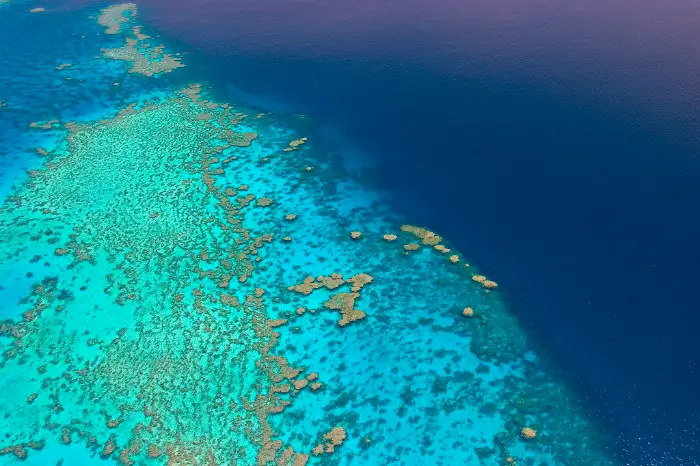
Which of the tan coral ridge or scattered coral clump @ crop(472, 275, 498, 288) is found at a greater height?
scattered coral clump @ crop(472, 275, 498, 288)

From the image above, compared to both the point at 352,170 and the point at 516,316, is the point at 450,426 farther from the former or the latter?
the point at 352,170

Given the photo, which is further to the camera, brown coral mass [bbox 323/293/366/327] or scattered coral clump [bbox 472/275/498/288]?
scattered coral clump [bbox 472/275/498/288]

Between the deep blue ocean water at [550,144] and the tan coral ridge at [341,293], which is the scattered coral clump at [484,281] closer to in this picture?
the deep blue ocean water at [550,144]

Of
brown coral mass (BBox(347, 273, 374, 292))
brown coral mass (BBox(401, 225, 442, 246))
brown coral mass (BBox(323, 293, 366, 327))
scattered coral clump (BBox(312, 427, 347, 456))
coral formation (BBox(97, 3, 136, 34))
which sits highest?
coral formation (BBox(97, 3, 136, 34))

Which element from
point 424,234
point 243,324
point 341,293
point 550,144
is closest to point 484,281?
point 424,234

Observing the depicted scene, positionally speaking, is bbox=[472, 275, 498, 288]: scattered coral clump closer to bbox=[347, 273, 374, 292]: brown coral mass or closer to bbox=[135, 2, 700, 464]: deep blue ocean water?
bbox=[135, 2, 700, 464]: deep blue ocean water

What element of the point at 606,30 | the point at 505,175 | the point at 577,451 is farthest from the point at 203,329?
the point at 606,30

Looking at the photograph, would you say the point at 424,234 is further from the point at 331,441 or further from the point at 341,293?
the point at 331,441

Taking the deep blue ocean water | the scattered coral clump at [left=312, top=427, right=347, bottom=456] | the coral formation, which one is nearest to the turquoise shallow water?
the scattered coral clump at [left=312, top=427, right=347, bottom=456]
